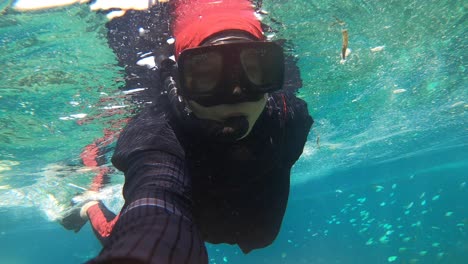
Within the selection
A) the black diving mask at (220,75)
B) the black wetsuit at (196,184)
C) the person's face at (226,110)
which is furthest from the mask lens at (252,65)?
the black wetsuit at (196,184)

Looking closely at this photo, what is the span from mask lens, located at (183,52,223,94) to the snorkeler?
0.01 metres

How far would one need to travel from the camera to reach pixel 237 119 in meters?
3.03

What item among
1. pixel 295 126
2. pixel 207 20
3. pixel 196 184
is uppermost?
pixel 207 20

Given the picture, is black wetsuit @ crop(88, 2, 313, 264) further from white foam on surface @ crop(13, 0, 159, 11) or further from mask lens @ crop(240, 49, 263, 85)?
white foam on surface @ crop(13, 0, 159, 11)

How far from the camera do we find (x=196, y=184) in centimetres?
329

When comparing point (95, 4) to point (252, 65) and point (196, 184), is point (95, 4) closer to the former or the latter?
point (252, 65)

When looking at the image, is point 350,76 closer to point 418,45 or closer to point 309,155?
point 418,45

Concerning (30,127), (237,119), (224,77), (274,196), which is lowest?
(30,127)

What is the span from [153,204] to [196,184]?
1.21 m

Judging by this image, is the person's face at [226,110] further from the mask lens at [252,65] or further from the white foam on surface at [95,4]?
the white foam on surface at [95,4]

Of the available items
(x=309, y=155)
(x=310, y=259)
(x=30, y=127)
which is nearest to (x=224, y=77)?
(x=30, y=127)

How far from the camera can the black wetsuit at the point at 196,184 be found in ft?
5.76

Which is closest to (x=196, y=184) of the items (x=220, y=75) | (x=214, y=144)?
(x=214, y=144)

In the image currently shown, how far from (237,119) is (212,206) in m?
1.13
